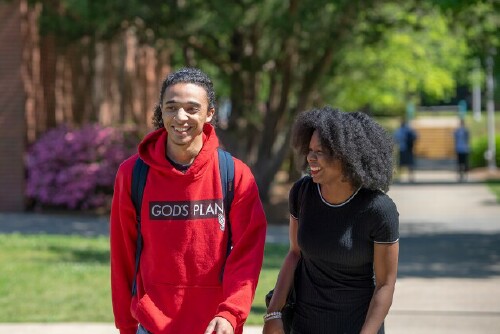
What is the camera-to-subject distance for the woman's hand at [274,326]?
171 inches

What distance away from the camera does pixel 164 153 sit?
4324 mm

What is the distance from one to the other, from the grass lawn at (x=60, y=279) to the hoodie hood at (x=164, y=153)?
5045 mm

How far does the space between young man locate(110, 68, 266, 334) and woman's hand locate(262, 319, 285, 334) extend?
0.38 ft

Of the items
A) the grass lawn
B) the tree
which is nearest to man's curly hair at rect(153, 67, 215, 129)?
the grass lawn

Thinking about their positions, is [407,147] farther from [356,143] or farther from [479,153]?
[356,143]

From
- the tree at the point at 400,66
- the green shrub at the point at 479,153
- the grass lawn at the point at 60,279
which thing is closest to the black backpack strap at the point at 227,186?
the grass lawn at the point at 60,279

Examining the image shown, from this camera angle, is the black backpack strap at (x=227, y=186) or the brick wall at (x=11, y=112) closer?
the black backpack strap at (x=227, y=186)

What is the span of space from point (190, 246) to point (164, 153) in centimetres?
38

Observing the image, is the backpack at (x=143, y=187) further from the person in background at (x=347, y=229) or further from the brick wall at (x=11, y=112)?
the brick wall at (x=11, y=112)

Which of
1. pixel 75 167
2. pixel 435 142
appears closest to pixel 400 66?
pixel 435 142

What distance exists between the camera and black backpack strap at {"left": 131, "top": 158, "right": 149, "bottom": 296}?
4297 mm

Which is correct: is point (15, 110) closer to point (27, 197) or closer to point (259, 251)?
point (27, 197)

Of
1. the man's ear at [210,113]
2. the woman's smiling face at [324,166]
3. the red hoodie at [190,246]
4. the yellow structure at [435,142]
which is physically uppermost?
the man's ear at [210,113]

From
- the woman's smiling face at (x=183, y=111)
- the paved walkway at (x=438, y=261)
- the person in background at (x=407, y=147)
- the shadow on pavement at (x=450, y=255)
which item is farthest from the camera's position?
the person in background at (x=407, y=147)
